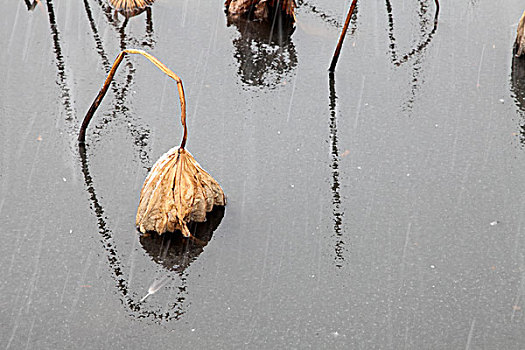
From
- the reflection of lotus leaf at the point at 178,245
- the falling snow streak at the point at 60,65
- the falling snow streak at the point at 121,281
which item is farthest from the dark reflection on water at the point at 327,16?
the falling snow streak at the point at 121,281

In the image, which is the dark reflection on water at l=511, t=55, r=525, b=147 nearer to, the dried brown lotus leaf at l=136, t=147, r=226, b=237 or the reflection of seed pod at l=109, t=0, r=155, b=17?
the dried brown lotus leaf at l=136, t=147, r=226, b=237

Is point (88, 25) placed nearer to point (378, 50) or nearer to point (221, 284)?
point (378, 50)

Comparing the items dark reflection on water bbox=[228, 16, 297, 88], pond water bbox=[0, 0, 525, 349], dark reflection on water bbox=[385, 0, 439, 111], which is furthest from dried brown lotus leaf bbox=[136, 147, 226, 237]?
dark reflection on water bbox=[385, 0, 439, 111]

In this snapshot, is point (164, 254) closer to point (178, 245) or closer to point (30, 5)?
point (178, 245)

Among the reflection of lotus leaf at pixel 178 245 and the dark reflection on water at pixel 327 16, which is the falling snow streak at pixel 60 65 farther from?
the dark reflection on water at pixel 327 16

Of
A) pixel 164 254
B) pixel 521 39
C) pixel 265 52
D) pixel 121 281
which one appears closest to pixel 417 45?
pixel 521 39

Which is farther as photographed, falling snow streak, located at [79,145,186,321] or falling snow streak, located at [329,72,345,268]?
falling snow streak, located at [329,72,345,268]

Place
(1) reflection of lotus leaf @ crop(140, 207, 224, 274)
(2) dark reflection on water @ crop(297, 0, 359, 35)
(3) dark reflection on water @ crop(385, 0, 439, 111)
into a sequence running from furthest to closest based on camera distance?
1. (2) dark reflection on water @ crop(297, 0, 359, 35)
2. (3) dark reflection on water @ crop(385, 0, 439, 111)
3. (1) reflection of lotus leaf @ crop(140, 207, 224, 274)
